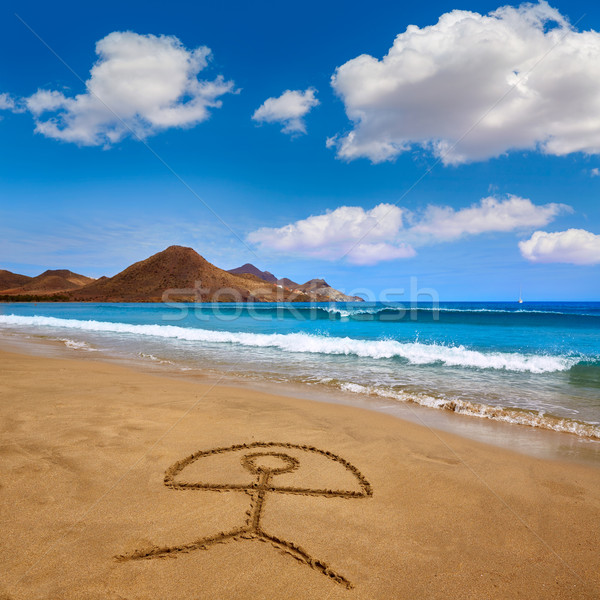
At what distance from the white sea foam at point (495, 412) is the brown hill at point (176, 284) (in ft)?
339

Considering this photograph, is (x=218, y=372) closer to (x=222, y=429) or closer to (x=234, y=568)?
(x=222, y=429)

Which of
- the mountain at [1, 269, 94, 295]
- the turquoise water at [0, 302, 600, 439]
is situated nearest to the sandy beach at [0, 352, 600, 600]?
the turquoise water at [0, 302, 600, 439]

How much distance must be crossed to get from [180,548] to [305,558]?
3.10 ft

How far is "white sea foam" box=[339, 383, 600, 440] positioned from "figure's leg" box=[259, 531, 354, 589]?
5545mm

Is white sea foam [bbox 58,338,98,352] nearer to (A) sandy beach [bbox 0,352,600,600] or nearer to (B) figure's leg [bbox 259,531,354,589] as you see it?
(A) sandy beach [bbox 0,352,600,600]

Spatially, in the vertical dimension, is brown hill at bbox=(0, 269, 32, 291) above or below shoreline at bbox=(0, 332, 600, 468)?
above

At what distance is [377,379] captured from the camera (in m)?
9.99

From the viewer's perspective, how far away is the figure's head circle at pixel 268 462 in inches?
159

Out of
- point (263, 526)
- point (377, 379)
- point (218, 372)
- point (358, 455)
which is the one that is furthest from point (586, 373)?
point (263, 526)

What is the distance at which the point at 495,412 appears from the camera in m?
6.98

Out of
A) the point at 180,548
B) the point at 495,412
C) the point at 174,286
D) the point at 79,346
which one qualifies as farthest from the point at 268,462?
the point at 174,286

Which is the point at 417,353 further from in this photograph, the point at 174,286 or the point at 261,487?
the point at 174,286

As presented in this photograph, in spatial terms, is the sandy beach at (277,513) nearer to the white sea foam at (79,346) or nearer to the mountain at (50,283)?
the white sea foam at (79,346)

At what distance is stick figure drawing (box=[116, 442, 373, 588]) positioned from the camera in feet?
8.43
